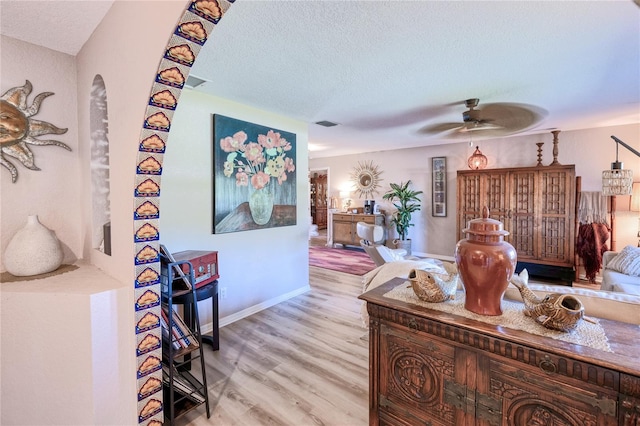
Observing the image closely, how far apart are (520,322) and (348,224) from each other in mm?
5555

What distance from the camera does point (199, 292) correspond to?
2.19 meters

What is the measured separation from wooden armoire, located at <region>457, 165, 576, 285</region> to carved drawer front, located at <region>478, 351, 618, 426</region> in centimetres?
422

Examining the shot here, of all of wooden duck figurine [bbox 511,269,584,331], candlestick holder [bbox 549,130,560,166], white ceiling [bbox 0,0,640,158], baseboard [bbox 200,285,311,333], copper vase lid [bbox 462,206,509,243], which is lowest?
baseboard [bbox 200,285,311,333]

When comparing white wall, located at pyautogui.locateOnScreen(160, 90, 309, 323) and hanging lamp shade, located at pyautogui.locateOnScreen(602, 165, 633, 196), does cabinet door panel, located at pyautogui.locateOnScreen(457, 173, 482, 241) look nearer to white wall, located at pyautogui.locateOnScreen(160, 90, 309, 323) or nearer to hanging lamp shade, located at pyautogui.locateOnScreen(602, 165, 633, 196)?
hanging lamp shade, located at pyautogui.locateOnScreen(602, 165, 633, 196)

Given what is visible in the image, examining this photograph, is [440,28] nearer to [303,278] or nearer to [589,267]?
[303,278]

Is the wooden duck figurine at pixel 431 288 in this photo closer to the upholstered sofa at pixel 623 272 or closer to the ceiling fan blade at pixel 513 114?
the upholstered sofa at pixel 623 272

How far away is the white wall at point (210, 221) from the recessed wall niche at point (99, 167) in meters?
0.69

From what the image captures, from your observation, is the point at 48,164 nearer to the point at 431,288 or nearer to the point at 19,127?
the point at 19,127

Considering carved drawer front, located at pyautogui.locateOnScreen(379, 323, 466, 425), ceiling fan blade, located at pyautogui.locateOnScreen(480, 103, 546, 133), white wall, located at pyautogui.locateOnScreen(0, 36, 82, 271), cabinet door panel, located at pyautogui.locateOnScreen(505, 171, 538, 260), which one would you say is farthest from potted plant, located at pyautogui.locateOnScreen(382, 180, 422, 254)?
white wall, located at pyautogui.locateOnScreen(0, 36, 82, 271)

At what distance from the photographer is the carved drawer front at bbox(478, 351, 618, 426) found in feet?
2.93

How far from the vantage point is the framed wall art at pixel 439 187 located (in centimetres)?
579

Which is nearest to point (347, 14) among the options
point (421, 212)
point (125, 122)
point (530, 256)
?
point (125, 122)

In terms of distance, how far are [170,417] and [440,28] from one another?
2.68 m

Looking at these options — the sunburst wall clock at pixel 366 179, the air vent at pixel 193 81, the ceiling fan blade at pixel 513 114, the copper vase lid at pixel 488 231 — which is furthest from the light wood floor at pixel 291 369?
the sunburst wall clock at pixel 366 179
